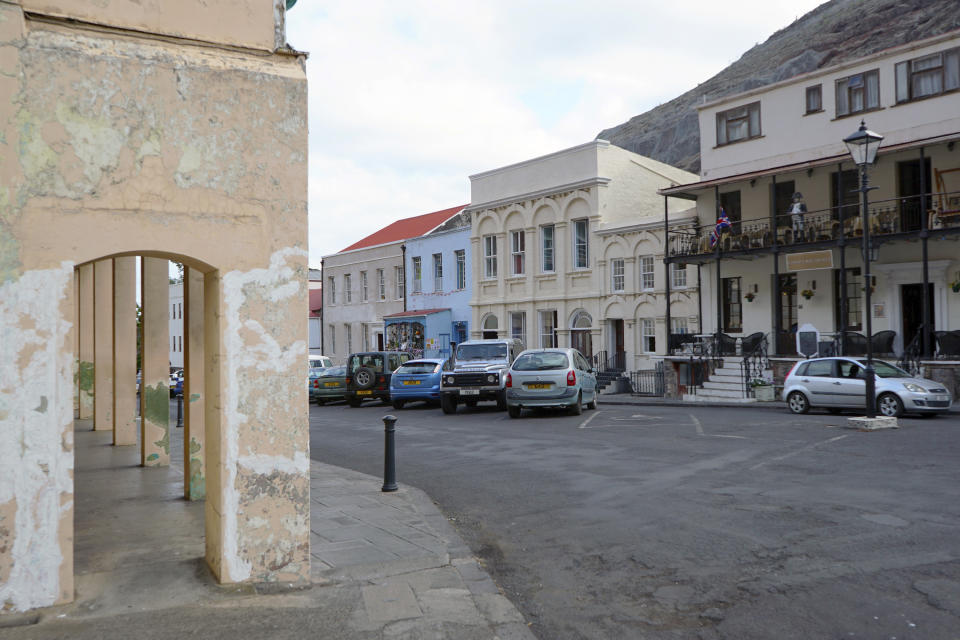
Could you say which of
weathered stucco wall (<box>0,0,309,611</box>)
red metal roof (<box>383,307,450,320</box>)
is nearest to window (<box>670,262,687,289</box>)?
red metal roof (<box>383,307,450,320</box>)

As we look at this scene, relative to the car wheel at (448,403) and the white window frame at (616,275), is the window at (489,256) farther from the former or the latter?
the car wheel at (448,403)

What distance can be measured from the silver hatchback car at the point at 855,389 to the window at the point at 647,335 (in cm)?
1050

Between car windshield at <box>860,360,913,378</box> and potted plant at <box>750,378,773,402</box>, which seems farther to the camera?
potted plant at <box>750,378,773,402</box>

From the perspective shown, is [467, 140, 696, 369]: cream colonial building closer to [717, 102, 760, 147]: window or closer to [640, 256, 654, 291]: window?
[640, 256, 654, 291]: window

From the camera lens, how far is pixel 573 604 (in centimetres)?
526

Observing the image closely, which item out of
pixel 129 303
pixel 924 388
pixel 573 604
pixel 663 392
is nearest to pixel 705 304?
pixel 663 392

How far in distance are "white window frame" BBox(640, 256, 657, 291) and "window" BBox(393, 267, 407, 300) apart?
15.3 meters

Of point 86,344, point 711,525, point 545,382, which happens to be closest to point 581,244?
point 545,382

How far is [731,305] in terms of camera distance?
26.9 metres

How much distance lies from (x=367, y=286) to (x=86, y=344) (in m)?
27.1

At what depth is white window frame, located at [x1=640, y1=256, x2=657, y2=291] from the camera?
1145 inches

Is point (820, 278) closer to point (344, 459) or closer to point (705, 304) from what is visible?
point (705, 304)

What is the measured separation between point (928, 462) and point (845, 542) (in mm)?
4827

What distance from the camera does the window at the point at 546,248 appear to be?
33188 mm
